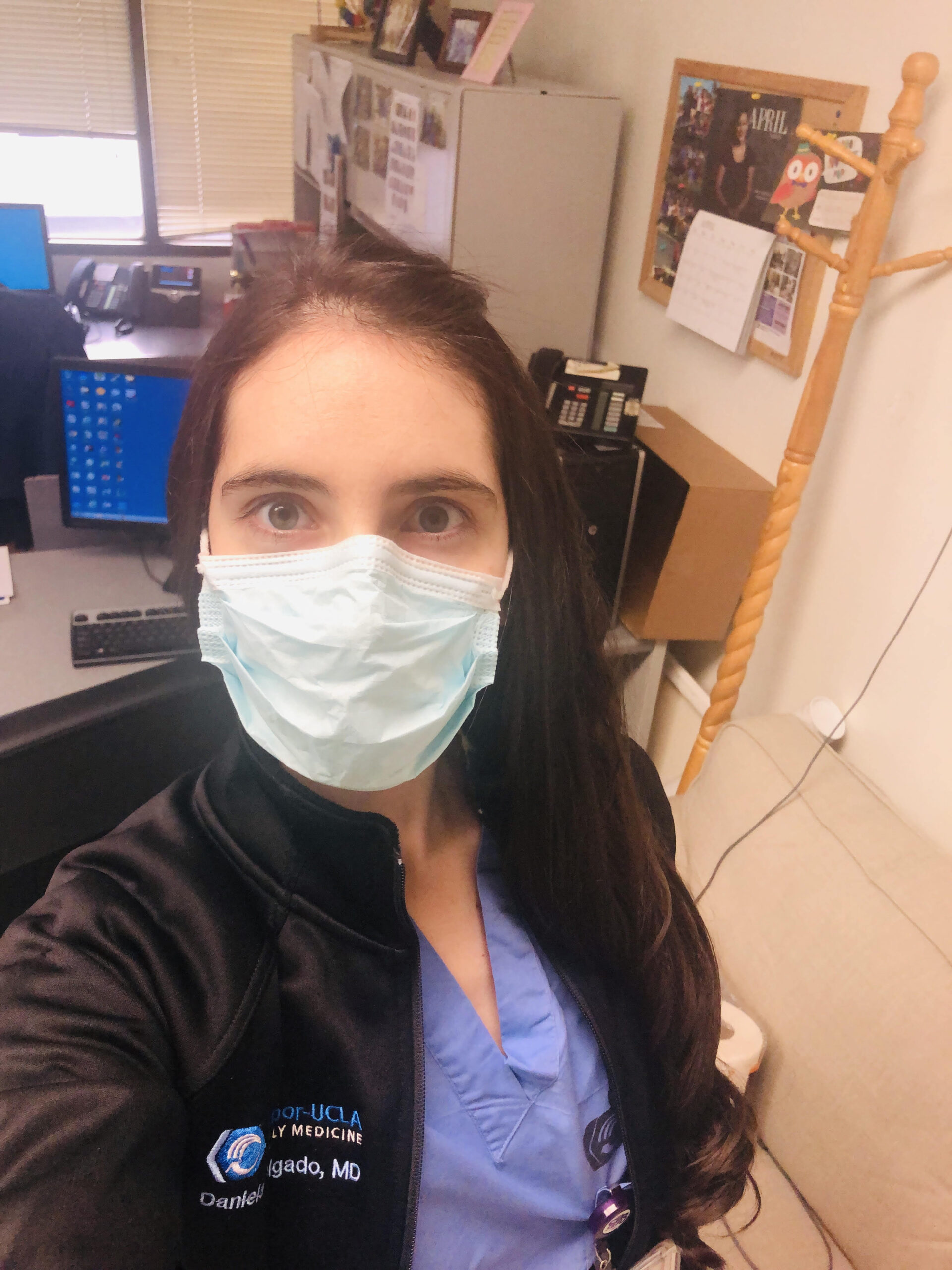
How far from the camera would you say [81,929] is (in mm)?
634

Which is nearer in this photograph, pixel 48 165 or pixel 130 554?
pixel 130 554

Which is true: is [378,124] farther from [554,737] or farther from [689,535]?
→ [554,737]

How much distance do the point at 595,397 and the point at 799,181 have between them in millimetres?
473

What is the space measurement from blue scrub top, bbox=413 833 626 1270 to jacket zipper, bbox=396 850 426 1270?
1 centimetres

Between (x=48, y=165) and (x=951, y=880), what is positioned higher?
(x=48, y=165)

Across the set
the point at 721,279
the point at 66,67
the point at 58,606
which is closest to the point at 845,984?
the point at 721,279

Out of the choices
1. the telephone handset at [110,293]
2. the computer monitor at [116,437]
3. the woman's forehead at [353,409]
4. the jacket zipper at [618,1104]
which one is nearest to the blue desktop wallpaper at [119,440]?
the computer monitor at [116,437]

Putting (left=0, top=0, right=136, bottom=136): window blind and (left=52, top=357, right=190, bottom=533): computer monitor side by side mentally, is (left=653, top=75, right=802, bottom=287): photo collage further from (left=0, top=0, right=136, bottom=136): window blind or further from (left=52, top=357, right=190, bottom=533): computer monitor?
(left=0, top=0, right=136, bottom=136): window blind

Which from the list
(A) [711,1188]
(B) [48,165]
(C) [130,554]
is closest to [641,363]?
(C) [130,554]

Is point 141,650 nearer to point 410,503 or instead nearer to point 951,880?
point 410,503

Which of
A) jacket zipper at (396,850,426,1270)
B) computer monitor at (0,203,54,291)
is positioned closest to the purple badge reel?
jacket zipper at (396,850,426,1270)

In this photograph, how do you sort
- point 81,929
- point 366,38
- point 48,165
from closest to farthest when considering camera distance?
1. point 81,929
2. point 366,38
3. point 48,165

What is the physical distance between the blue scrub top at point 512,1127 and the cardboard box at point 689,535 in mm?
926

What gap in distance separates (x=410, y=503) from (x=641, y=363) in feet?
4.60
